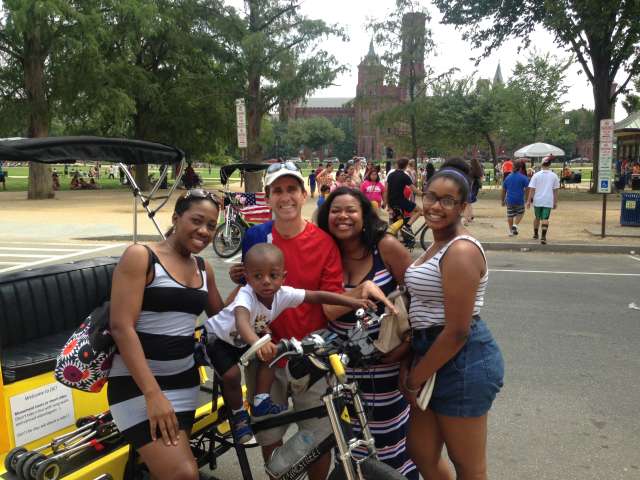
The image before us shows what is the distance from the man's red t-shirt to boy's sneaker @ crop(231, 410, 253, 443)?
1.22ft

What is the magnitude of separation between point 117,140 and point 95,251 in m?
9.47

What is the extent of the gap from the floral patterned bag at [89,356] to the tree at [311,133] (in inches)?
3662

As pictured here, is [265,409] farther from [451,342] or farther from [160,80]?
[160,80]

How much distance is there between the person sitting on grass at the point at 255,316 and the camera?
2.32m

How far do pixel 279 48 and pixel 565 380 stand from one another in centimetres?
2354

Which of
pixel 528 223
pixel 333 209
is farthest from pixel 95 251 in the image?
pixel 528 223

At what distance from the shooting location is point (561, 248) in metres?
11.9

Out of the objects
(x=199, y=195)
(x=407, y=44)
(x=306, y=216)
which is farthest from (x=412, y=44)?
(x=199, y=195)

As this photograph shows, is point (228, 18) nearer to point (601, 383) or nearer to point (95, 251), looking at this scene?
point (95, 251)

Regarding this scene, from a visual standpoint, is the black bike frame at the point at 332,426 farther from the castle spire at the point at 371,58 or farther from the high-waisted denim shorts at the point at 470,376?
the castle spire at the point at 371,58

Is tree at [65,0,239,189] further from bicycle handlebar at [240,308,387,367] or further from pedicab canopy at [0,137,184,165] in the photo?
bicycle handlebar at [240,308,387,367]

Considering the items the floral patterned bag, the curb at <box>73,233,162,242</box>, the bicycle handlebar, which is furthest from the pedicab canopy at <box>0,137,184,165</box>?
the curb at <box>73,233,162,242</box>

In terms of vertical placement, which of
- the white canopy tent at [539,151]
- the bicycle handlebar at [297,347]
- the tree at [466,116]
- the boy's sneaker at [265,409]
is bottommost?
the boy's sneaker at [265,409]

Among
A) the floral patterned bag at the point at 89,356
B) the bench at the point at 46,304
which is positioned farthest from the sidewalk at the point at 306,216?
the floral patterned bag at the point at 89,356
